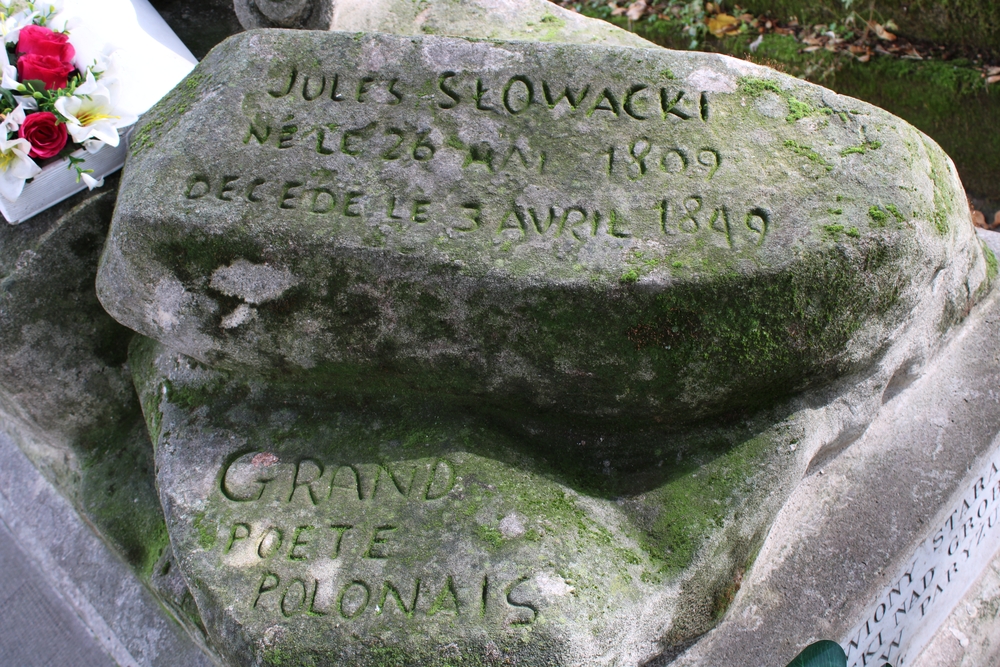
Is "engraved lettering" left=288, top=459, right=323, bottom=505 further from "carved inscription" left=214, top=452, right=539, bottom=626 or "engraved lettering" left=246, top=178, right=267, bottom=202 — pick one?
"engraved lettering" left=246, top=178, right=267, bottom=202

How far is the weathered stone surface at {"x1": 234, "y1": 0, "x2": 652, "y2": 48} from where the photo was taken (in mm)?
2652

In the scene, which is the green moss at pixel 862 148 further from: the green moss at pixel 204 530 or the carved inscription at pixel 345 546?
the green moss at pixel 204 530

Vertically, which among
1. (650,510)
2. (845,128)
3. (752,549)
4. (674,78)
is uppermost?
(674,78)

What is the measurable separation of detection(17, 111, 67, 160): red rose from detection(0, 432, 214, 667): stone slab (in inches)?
52.4

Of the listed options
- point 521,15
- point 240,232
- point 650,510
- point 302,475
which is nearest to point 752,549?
point 650,510

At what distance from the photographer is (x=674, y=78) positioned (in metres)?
1.93

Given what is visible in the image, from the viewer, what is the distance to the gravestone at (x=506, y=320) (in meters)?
1.70

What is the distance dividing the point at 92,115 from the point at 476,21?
1.34 meters

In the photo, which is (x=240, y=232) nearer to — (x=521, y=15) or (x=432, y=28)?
(x=432, y=28)

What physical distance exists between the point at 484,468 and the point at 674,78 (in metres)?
1.11

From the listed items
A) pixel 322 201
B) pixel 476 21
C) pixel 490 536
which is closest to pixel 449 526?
pixel 490 536

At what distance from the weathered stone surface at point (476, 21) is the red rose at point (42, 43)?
0.75 meters

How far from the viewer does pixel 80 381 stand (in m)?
2.38

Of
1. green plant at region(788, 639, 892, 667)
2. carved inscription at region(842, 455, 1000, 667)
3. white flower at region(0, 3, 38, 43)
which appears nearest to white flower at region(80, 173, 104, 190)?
white flower at region(0, 3, 38, 43)
